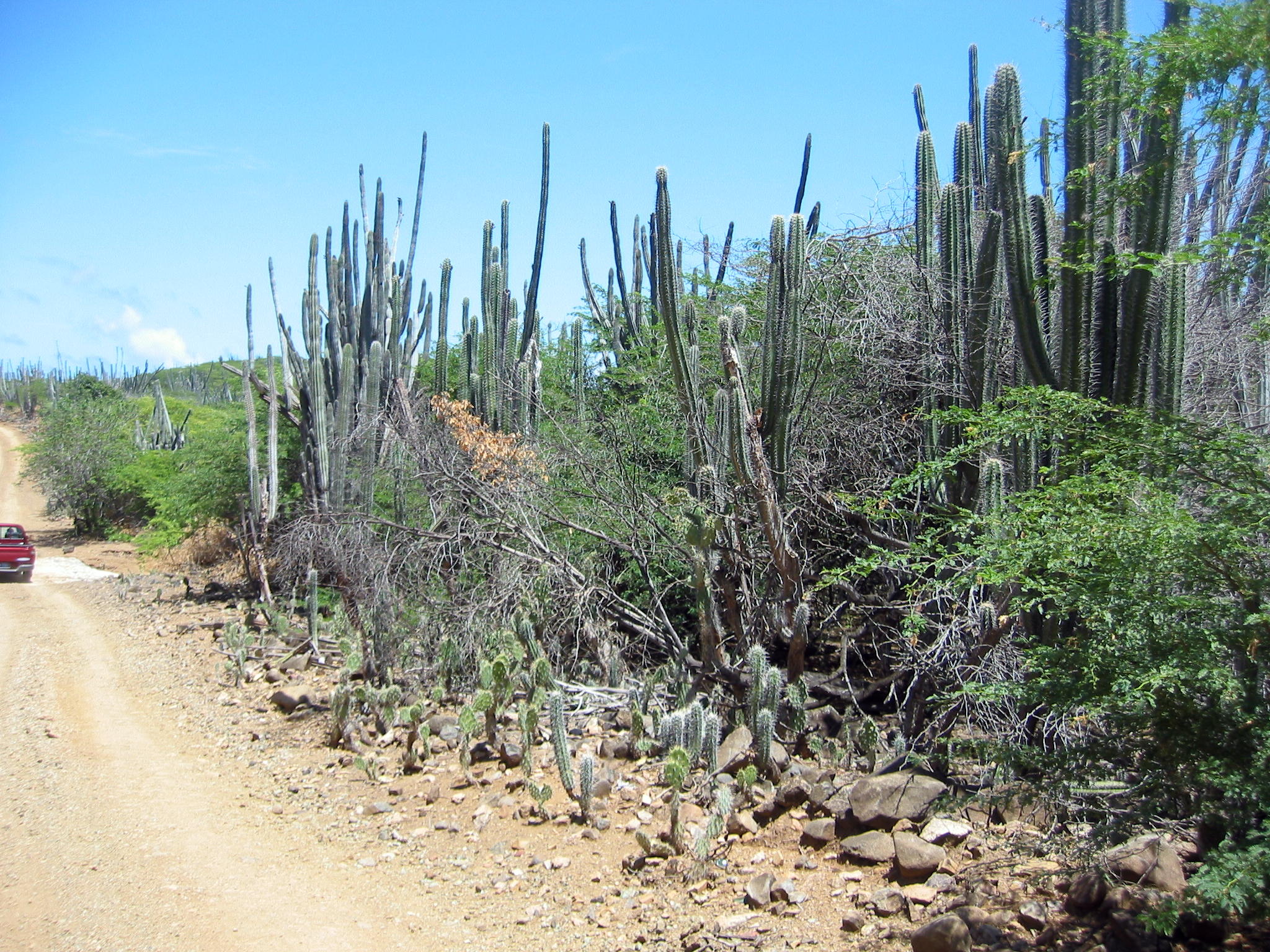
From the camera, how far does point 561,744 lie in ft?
21.9

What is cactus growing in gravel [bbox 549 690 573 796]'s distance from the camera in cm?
658

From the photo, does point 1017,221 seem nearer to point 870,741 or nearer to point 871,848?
point 870,741

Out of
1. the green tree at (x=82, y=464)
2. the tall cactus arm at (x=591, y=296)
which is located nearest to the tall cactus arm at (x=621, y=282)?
the tall cactus arm at (x=591, y=296)

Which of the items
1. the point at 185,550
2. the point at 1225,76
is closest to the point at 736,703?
the point at 1225,76

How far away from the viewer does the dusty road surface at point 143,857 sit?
16.6 feet

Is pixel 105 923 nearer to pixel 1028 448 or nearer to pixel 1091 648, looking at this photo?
pixel 1091 648

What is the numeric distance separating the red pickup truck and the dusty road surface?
36.5 feet

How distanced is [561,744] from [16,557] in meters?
17.6

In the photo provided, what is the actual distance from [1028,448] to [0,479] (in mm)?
40119

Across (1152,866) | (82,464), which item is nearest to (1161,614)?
(1152,866)

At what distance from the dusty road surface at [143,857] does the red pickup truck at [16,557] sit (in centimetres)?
1111

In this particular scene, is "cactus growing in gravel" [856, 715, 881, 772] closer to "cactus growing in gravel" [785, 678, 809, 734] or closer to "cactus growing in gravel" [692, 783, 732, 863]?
"cactus growing in gravel" [785, 678, 809, 734]

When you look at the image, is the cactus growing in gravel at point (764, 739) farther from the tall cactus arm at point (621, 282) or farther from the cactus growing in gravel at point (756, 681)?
the tall cactus arm at point (621, 282)

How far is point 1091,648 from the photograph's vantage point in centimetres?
441
